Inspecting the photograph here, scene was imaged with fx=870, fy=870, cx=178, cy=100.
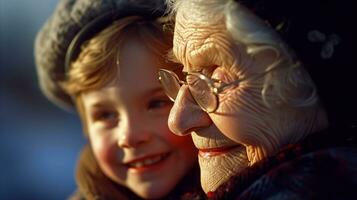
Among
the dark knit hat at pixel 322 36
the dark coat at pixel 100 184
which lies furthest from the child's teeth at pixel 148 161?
the dark knit hat at pixel 322 36

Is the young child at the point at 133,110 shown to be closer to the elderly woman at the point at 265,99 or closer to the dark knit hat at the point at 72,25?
the dark knit hat at the point at 72,25

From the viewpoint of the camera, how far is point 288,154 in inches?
81.7

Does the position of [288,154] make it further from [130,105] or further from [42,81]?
[42,81]

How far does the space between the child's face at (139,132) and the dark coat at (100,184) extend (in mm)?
31

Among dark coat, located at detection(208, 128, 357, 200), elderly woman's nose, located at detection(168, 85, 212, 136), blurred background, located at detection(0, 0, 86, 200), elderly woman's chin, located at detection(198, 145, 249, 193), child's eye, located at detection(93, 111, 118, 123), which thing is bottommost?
blurred background, located at detection(0, 0, 86, 200)

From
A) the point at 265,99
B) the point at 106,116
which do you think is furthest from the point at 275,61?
the point at 106,116

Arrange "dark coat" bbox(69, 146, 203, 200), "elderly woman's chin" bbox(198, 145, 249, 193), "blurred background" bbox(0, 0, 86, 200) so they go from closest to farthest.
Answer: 1. "elderly woman's chin" bbox(198, 145, 249, 193)
2. "dark coat" bbox(69, 146, 203, 200)
3. "blurred background" bbox(0, 0, 86, 200)

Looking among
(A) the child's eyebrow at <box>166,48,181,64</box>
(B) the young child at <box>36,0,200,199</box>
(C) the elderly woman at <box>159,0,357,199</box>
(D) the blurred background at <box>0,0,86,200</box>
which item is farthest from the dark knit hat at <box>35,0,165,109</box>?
(D) the blurred background at <box>0,0,86,200</box>

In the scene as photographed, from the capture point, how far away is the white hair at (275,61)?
6.84 ft

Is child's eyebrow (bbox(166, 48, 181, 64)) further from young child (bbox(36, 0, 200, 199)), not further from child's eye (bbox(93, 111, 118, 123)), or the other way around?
child's eye (bbox(93, 111, 118, 123))

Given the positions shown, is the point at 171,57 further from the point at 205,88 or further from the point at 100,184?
the point at 100,184

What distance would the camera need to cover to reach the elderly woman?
2.03 m

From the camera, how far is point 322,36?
205 centimetres

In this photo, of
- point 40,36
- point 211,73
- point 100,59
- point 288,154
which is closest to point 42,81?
point 40,36
